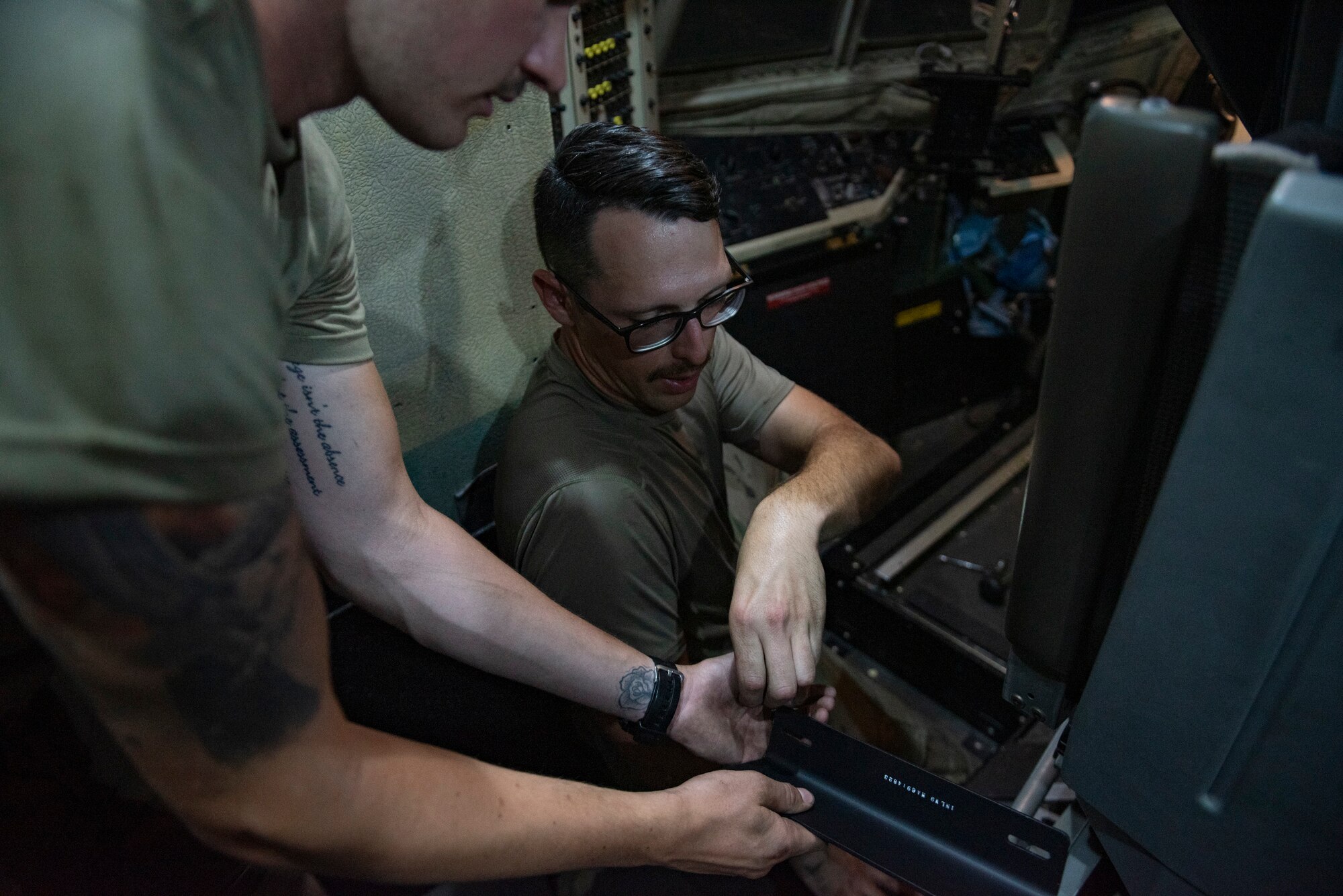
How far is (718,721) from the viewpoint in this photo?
1.19m

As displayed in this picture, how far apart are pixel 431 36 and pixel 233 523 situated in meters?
0.40

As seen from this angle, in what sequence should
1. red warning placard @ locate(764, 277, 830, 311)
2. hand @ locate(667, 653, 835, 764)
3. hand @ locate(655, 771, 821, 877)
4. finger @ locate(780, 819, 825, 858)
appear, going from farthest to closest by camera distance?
red warning placard @ locate(764, 277, 830, 311)
hand @ locate(667, 653, 835, 764)
finger @ locate(780, 819, 825, 858)
hand @ locate(655, 771, 821, 877)

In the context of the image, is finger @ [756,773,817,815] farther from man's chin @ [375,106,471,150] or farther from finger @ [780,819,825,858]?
man's chin @ [375,106,471,150]

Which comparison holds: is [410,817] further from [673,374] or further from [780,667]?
[673,374]

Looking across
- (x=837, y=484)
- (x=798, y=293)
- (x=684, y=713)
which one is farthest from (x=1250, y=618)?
(x=798, y=293)

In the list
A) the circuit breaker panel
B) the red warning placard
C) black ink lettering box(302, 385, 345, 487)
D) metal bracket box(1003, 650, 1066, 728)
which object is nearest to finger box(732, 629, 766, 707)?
metal bracket box(1003, 650, 1066, 728)

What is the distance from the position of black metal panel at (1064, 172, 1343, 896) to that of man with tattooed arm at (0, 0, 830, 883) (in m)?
0.51

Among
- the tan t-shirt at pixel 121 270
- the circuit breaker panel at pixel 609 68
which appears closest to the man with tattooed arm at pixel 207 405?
the tan t-shirt at pixel 121 270

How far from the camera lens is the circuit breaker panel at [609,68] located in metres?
1.60

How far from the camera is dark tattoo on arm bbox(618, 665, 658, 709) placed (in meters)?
1.19

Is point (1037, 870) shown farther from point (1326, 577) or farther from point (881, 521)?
point (881, 521)

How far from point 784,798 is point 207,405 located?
2.77ft

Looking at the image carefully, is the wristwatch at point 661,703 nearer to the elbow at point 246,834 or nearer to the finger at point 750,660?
the finger at point 750,660

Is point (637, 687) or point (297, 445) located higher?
point (297, 445)
